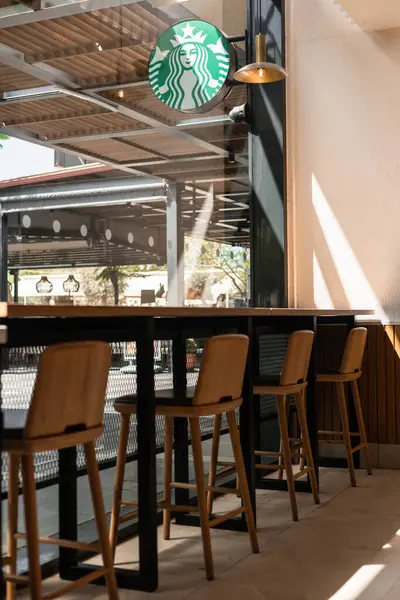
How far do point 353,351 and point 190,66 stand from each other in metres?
2.06

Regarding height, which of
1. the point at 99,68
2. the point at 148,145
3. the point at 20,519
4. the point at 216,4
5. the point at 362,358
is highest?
the point at 216,4

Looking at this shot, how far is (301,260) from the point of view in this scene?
5992mm

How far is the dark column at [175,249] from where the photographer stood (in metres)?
4.76

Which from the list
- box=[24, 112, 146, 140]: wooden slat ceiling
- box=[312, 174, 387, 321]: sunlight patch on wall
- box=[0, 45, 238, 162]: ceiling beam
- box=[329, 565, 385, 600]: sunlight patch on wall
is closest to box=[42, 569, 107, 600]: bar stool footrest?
box=[329, 565, 385, 600]: sunlight patch on wall

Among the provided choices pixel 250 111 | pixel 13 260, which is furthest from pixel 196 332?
pixel 250 111

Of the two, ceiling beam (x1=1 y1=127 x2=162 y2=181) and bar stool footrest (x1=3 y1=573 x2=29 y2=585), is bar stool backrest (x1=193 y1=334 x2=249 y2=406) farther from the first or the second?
ceiling beam (x1=1 y1=127 x2=162 y2=181)

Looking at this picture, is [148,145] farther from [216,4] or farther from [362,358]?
[362,358]

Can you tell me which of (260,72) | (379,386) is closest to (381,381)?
(379,386)

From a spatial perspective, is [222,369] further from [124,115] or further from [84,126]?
[124,115]

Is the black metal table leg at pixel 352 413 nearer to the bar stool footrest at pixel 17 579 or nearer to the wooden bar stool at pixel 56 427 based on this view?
the wooden bar stool at pixel 56 427

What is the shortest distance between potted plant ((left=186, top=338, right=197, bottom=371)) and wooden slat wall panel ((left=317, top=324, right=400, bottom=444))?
6.08ft

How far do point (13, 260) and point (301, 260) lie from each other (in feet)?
9.38

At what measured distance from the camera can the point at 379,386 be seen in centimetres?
571

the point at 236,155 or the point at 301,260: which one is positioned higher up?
the point at 236,155
